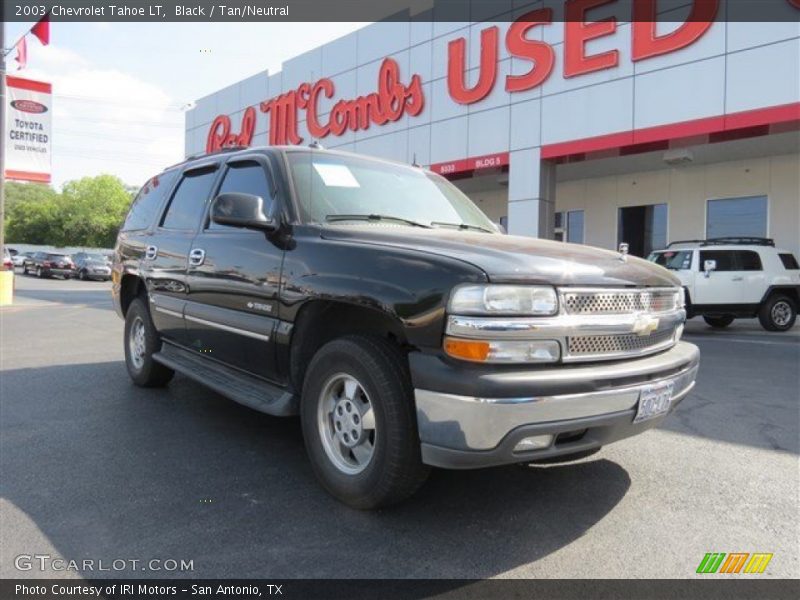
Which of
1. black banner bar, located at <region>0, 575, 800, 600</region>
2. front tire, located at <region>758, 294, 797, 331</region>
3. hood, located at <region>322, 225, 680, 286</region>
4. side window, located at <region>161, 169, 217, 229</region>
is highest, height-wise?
side window, located at <region>161, 169, 217, 229</region>

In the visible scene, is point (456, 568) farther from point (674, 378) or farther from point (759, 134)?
point (759, 134)

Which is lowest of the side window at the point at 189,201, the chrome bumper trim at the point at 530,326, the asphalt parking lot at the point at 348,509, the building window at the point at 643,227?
the asphalt parking lot at the point at 348,509

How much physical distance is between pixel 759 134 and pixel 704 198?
464 centimetres

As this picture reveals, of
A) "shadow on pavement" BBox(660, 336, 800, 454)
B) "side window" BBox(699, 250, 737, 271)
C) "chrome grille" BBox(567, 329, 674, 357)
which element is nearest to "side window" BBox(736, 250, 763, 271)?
"side window" BBox(699, 250, 737, 271)

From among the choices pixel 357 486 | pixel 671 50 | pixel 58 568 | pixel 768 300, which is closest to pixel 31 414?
pixel 58 568

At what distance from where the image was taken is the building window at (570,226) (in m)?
20.4

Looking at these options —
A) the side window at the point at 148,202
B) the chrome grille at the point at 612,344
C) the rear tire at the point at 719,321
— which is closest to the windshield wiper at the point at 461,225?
the chrome grille at the point at 612,344

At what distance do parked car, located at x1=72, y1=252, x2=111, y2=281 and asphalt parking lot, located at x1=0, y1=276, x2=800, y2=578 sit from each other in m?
32.1

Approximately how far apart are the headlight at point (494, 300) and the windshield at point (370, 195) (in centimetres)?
126

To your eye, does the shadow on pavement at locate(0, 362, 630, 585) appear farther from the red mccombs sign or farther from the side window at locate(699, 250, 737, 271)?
the side window at locate(699, 250, 737, 271)

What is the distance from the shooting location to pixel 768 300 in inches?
488

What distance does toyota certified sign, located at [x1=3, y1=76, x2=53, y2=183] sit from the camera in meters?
18.6

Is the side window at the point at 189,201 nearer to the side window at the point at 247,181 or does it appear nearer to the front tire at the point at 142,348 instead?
the side window at the point at 247,181

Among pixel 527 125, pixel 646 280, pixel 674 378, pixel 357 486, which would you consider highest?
pixel 527 125
